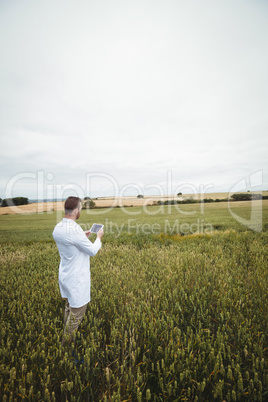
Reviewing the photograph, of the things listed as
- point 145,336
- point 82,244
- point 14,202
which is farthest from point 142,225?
point 14,202

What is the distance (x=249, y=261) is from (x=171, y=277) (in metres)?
3.82

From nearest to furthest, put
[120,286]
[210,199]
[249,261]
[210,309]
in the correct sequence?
1. [210,309]
2. [120,286]
3. [249,261]
4. [210,199]

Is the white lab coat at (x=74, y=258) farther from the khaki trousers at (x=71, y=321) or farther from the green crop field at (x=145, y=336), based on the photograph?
the green crop field at (x=145, y=336)

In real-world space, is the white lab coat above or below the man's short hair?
below

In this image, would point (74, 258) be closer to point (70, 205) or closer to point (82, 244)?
point (82, 244)

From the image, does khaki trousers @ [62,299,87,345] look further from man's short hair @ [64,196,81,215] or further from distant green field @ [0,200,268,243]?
distant green field @ [0,200,268,243]

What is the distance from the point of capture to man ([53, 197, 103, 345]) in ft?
9.73

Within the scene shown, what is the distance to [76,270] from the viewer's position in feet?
10.1

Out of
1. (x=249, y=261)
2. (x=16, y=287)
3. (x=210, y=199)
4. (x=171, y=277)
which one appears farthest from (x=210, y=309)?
(x=210, y=199)

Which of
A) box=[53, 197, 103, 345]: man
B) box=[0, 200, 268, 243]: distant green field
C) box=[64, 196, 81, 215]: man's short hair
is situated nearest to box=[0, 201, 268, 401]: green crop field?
box=[53, 197, 103, 345]: man

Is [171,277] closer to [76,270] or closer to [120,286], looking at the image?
[120,286]

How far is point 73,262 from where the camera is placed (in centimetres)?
309

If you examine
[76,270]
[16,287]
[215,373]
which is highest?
[76,270]

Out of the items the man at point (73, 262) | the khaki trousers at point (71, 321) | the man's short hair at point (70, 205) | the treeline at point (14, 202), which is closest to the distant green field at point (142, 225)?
the khaki trousers at point (71, 321)
